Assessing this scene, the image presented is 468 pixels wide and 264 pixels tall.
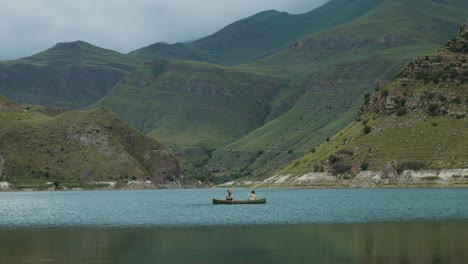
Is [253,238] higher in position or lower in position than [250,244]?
lower

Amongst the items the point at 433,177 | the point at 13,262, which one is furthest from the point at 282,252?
the point at 433,177

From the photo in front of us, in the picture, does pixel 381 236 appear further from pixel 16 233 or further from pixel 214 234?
pixel 16 233

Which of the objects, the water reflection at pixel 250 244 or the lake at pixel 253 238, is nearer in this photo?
the water reflection at pixel 250 244

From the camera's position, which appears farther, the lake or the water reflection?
the lake

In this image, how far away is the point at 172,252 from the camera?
2566 inches

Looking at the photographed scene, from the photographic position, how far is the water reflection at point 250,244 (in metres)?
59.6

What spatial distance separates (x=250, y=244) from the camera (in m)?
69.7

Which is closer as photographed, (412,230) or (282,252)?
(282,252)

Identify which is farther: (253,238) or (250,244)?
(253,238)

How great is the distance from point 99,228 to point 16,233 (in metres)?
10.3

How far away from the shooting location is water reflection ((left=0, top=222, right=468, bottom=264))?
196 ft

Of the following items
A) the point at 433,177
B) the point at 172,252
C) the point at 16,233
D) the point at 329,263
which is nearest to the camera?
the point at 329,263

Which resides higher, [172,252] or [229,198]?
[172,252]

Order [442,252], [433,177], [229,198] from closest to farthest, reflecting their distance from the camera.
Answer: [442,252]
[229,198]
[433,177]
